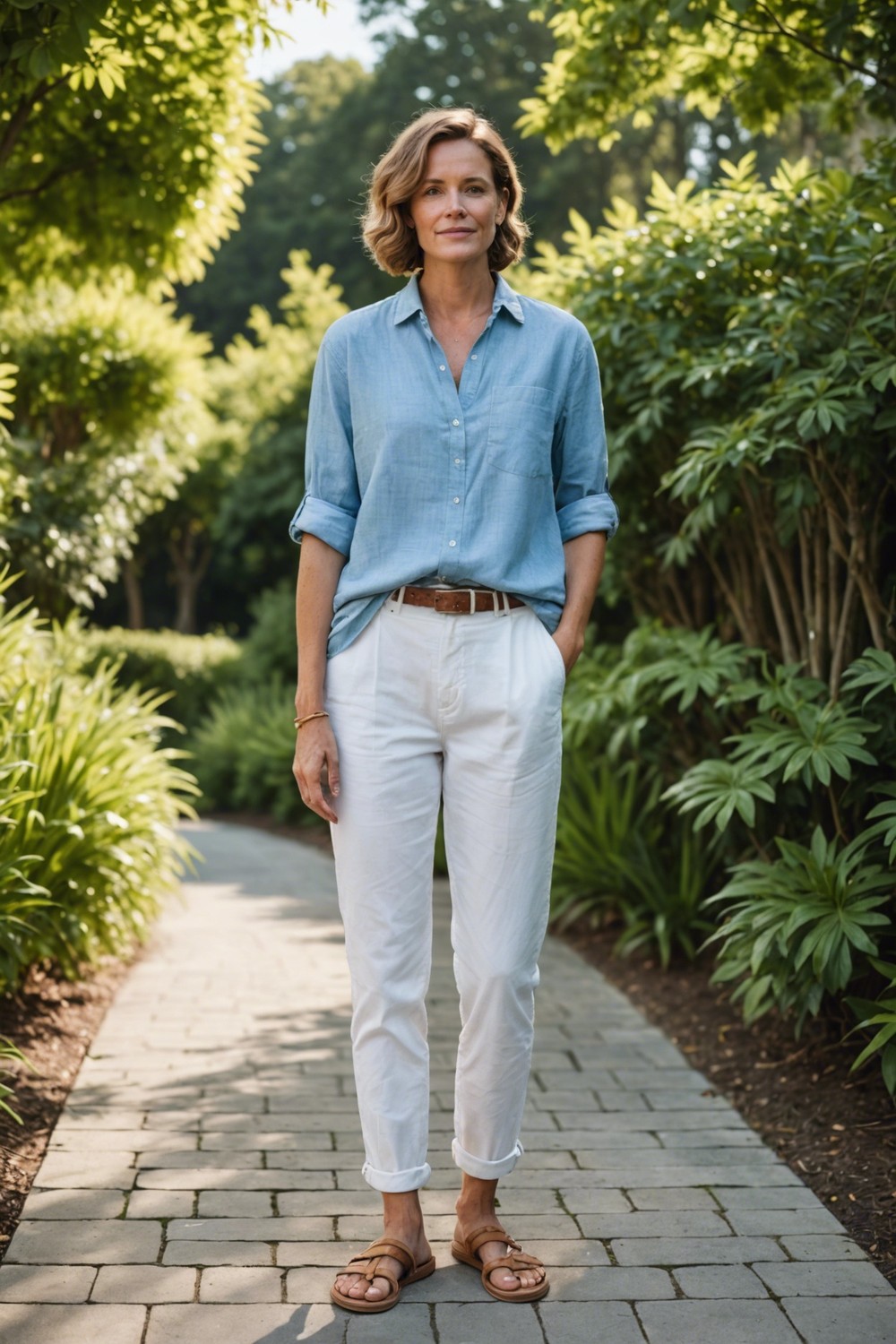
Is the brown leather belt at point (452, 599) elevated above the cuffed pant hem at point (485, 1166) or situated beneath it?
elevated above

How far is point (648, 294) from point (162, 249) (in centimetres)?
198

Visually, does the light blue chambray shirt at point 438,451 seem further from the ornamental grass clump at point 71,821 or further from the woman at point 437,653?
the ornamental grass clump at point 71,821

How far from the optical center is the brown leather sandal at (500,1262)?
98.7 inches

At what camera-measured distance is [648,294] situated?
15.4ft

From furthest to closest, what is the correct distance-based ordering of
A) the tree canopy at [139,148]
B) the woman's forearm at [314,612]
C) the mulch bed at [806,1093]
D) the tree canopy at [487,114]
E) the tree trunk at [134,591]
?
the tree canopy at [487,114] < the tree trunk at [134,591] < the tree canopy at [139,148] < the mulch bed at [806,1093] < the woman's forearm at [314,612]

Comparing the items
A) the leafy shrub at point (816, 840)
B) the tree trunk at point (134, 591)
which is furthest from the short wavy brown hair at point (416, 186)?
the tree trunk at point (134, 591)

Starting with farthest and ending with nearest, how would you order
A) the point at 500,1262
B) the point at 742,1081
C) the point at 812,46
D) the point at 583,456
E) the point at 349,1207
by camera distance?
the point at 812,46
the point at 742,1081
the point at 349,1207
the point at 583,456
the point at 500,1262

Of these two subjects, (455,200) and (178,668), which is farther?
(178,668)

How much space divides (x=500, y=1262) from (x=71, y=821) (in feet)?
7.95

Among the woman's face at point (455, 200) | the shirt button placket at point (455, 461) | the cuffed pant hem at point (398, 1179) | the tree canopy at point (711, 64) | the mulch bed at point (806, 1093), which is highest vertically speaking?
the tree canopy at point (711, 64)

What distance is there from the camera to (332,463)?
8.43 ft

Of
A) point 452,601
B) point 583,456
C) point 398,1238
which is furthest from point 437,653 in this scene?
point 398,1238

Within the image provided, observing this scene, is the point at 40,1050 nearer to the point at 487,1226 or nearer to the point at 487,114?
the point at 487,1226

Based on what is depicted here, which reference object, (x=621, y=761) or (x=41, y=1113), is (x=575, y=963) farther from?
(x=41, y=1113)
